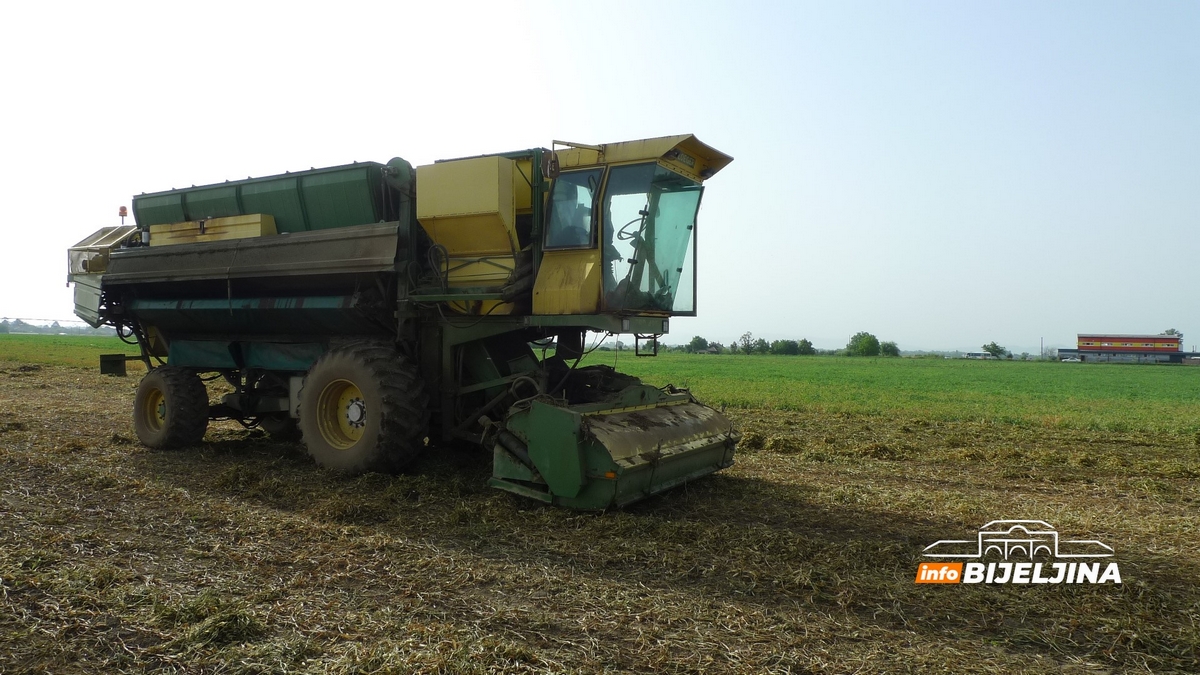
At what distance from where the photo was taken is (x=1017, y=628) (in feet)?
13.3

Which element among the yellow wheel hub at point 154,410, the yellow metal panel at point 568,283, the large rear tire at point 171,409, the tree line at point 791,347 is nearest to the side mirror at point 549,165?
the yellow metal panel at point 568,283

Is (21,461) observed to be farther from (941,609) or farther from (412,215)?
(941,609)

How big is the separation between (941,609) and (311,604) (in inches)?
140

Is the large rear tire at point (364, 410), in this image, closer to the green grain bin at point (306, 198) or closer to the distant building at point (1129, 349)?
the green grain bin at point (306, 198)

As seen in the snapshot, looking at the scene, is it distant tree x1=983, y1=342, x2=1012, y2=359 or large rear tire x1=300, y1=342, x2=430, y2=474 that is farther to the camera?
distant tree x1=983, y1=342, x2=1012, y2=359

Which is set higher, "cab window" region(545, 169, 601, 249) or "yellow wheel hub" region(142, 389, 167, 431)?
"cab window" region(545, 169, 601, 249)

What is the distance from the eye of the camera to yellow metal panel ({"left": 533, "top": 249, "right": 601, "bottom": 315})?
6.95 metres

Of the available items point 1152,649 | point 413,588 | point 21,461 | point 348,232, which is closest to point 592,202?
point 348,232

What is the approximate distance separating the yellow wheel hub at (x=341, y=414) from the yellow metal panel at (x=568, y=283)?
7.56 feet

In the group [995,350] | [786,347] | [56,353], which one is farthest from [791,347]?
[56,353]

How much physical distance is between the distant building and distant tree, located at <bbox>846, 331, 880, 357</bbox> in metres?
23.9

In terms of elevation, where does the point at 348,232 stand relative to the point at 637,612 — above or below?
above

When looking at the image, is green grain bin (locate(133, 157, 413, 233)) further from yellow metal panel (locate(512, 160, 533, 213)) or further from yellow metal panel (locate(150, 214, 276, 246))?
yellow metal panel (locate(512, 160, 533, 213))

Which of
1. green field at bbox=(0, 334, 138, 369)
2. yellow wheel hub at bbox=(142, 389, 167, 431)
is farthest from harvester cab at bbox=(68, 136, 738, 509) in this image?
green field at bbox=(0, 334, 138, 369)
